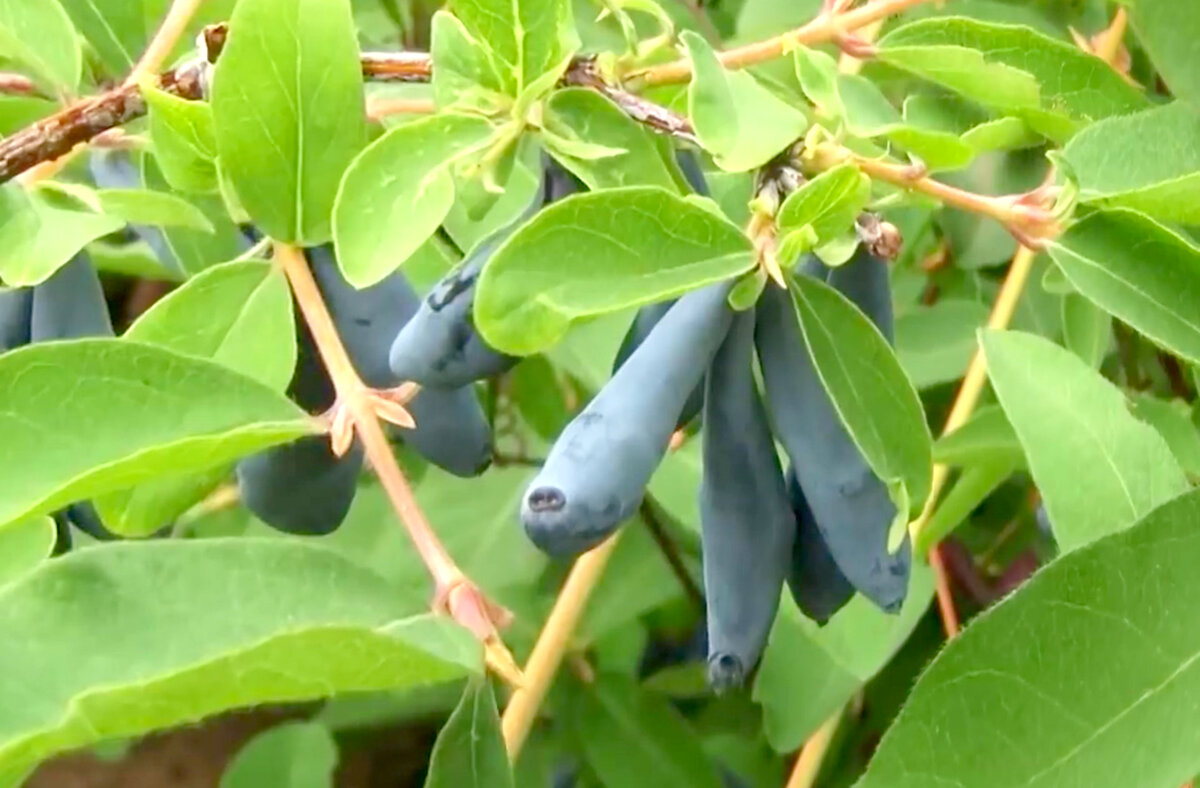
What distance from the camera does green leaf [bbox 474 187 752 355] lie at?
379 millimetres

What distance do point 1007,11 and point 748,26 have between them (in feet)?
0.39

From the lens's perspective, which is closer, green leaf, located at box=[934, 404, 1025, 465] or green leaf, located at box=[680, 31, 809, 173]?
green leaf, located at box=[680, 31, 809, 173]

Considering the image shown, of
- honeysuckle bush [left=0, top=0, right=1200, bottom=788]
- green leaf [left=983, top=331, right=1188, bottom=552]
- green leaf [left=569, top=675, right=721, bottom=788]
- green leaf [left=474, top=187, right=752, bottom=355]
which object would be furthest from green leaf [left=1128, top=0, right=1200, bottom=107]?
green leaf [left=569, top=675, right=721, bottom=788]

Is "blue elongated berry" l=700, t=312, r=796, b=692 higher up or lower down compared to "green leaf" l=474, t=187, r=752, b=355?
lower down

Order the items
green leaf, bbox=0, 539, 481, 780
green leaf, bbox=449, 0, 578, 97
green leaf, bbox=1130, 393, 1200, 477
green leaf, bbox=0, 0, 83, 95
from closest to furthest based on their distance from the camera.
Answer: green leaf, bbox=0, 539, 481, 780 → green leaf, bbox=449, 0, 578, 97 → green leaf, bbox=0, 0, 83, 95 → green leaf, bbox=1130, 393, 1200, 477

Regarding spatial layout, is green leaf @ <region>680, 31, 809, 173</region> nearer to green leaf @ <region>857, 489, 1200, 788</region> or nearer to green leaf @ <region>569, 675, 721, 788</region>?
green leaf @ <region>857, 489, 1200, 788</region>

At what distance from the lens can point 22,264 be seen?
1.61 ft

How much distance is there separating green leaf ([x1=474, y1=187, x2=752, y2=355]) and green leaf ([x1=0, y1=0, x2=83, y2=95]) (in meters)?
0.23

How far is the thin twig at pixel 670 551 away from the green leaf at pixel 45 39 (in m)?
0.43

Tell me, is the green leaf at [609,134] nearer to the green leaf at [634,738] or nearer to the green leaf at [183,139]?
the green leaf at [183,139]

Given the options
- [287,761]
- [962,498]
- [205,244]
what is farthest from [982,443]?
[287,761]

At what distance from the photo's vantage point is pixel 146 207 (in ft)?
1.66

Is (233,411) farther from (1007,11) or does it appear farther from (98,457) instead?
(1007,11)

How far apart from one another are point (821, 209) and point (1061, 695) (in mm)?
135
